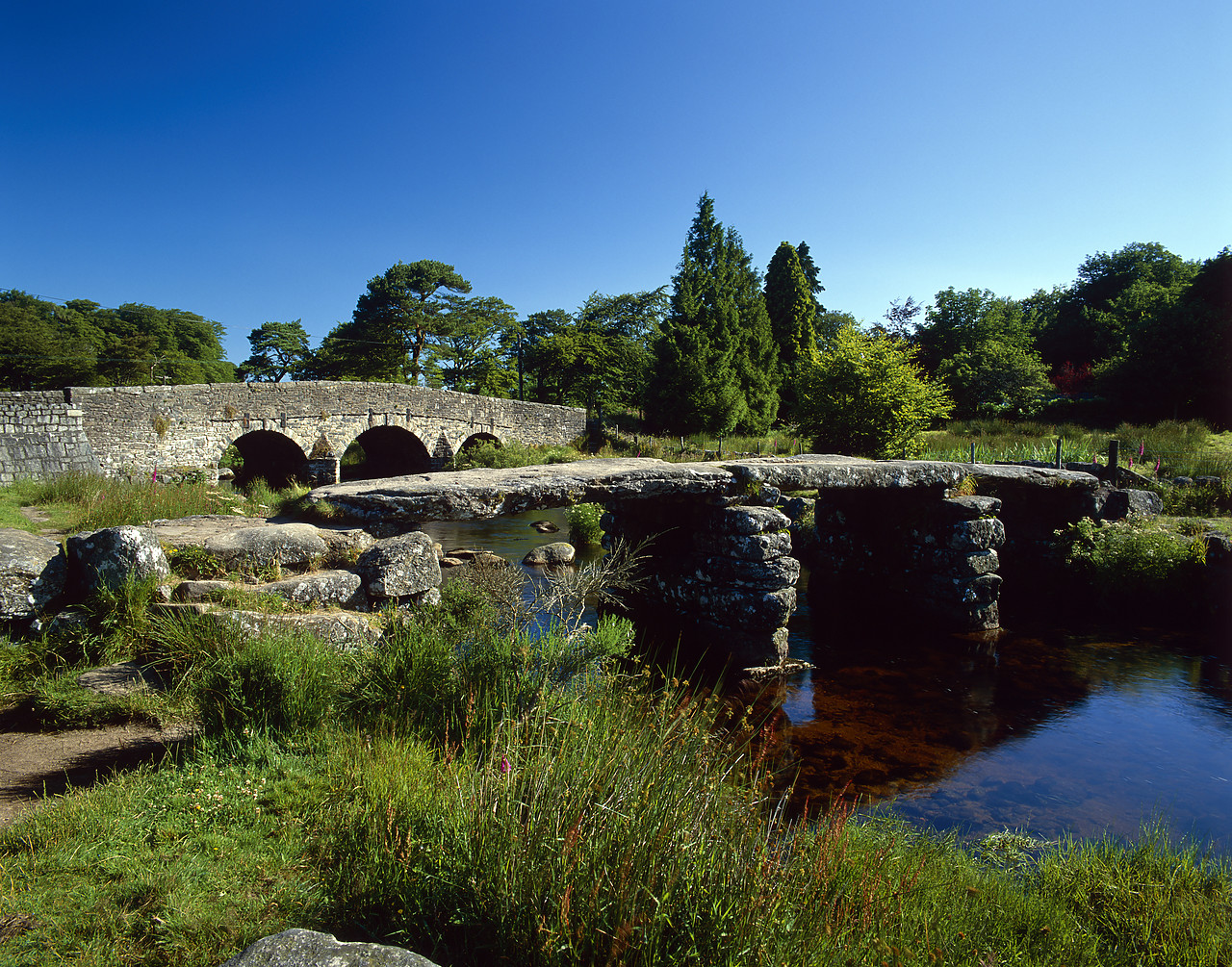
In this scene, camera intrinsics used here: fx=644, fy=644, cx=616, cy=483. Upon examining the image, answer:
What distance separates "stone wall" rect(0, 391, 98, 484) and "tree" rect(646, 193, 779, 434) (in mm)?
19987

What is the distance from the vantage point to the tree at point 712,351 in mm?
27234

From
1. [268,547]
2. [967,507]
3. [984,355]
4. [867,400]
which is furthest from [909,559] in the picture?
[984,355]

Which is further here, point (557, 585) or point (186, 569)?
point (557, 585)

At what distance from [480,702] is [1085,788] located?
521 centimetres

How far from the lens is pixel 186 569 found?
5.04 m

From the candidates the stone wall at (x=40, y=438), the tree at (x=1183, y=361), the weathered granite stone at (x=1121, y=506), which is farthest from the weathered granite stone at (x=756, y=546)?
the tree at (x=1183, y=361)

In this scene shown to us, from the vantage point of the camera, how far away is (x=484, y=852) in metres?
2.22

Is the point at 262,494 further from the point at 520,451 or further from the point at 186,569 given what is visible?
the point at 520,451

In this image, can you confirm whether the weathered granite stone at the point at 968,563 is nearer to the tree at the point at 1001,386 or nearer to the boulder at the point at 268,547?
the boulder at the point at 268,547

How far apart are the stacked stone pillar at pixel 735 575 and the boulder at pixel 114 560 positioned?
5373 mm

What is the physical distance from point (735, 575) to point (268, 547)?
209 inches

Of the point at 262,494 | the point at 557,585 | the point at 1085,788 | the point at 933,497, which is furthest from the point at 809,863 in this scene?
the point at 262,494

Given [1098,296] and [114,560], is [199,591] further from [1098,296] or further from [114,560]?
[1098,296]

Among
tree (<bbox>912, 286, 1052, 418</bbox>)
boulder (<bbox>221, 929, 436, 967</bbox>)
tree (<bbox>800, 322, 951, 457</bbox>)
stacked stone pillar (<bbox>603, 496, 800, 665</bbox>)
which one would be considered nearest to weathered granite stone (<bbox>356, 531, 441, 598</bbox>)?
stacked stone pillar (<bbox>603, 496, 800, 665</bbox>)
